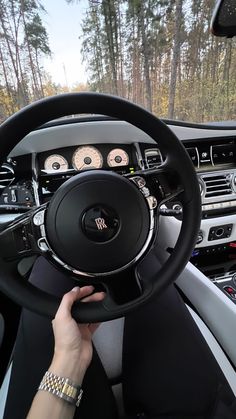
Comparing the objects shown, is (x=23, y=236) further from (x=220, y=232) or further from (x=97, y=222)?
(x=220, y=232)

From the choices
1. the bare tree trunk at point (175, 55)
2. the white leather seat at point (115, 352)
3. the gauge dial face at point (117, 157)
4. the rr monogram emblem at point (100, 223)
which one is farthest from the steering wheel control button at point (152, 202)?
the bare tree trunk at point (175, 55)

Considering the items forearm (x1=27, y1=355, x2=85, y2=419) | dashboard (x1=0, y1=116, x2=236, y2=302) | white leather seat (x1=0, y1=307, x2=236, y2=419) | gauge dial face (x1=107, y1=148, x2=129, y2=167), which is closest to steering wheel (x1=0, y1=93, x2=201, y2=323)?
forearm (x1=27, y1=355, x2=85, y2=419)

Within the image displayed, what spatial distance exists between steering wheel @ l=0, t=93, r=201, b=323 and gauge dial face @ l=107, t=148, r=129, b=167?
3.28 ft

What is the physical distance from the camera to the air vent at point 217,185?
5.52 ft

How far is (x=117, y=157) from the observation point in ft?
5.71

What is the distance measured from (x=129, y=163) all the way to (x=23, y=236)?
3.75 ft

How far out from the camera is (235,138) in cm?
182

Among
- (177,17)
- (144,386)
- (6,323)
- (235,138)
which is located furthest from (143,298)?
(177,17)

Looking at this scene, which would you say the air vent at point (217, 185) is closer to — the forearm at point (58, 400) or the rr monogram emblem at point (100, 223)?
the rr monogram emblem at point (100, 223)


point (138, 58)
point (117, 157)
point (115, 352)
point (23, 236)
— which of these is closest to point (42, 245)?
point (23, 236)

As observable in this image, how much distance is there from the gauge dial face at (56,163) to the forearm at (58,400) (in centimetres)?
113

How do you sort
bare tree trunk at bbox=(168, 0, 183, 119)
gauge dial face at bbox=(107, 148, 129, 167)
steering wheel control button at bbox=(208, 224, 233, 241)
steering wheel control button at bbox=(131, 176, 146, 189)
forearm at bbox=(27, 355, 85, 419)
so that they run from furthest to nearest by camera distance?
bare tree trunk at bbox=(168, 0, 183, 119)
gauge dial face at bbox=(107, 148, 129, 167)
steering wheel control button at bbox=(208, 224, 233, 241)
steering wheel control button at bbox=(131, 176, 146, 189)
forearm at bbox=(27, 355, 85, 419)

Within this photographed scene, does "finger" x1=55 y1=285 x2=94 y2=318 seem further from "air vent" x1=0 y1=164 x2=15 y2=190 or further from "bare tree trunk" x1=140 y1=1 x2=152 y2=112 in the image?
"bare tree trunk" x1=140 y1=1 x2=152 y2=112

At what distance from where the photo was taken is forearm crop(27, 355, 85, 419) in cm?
61
